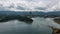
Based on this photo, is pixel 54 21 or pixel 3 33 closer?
pixel 3 33

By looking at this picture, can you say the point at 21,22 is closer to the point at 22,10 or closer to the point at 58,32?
the point at 22,10

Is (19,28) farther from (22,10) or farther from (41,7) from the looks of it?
(41,7)

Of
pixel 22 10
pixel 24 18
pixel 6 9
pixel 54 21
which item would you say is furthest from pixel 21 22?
pixel 54 21

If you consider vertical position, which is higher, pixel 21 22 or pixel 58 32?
pixel 21 22

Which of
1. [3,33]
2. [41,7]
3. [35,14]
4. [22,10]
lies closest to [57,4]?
[41,7]

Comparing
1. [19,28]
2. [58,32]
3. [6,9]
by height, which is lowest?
[58,32]

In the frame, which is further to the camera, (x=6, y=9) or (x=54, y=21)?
(x=54, y=21)
